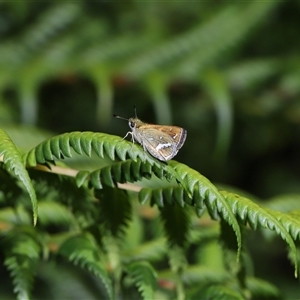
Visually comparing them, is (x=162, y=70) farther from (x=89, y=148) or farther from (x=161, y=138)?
(x=89, y=148)

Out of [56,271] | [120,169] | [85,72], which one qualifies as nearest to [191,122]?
[85,72]

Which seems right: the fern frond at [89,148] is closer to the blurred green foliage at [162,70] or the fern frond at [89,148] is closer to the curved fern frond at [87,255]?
the curved fern frond at [87,255]

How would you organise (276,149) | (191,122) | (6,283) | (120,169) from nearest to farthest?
(120,169)
(6,283)
(191,122)
(276,149)

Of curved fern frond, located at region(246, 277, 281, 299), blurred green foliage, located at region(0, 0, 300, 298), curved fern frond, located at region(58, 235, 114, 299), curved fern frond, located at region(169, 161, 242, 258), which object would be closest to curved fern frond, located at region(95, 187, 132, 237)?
curved fern frond, located at region(58, 235, 114, 299)

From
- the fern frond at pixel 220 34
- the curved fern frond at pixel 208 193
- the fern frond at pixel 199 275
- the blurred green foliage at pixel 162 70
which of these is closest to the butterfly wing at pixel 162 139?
the curved fern frond at pixel 208 193

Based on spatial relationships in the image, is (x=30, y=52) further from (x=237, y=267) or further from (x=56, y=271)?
(x=237, y=267)

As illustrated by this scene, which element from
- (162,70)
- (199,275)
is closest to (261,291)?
(199,275)
